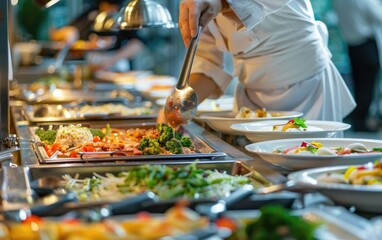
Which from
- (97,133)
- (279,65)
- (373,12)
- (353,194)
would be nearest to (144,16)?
(97,133)

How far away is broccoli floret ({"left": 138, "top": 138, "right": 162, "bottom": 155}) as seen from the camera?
289 cm

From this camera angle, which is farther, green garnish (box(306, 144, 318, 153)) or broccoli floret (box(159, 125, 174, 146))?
broccoli floret (box(159, 125, 174, 146))

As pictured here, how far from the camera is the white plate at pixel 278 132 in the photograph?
2967mm

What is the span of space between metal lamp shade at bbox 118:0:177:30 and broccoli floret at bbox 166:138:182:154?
0.76 metres

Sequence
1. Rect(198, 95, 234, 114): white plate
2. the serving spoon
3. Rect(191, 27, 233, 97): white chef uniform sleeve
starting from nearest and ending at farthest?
the serving spoon, Rect(191, 27, 233, 97): white chef uniform sleeve, Rect(198, 95, 234, 114): white plate

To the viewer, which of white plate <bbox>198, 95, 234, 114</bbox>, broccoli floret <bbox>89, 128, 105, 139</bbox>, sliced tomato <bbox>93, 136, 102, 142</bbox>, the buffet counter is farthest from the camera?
white plate <bbox>198, 95, 234, 114</bbox>

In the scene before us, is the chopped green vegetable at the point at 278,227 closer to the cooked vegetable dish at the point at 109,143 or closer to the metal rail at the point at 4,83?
the cooked vegetable dish at the point at 109,143

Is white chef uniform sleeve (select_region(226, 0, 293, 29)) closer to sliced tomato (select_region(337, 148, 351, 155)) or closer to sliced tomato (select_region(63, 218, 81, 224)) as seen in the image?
sliced tomato (select_region(337, 148, 351, 155))

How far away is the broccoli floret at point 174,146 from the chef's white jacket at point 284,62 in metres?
0.73

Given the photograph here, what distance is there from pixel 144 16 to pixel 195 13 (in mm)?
659

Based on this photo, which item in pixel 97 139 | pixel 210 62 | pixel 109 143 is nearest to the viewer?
pixel 109 143

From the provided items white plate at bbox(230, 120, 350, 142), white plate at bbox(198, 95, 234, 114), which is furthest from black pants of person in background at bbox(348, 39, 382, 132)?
white plate at bbox(230, 120, 350, 142)

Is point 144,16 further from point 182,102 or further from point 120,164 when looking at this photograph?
point 120,164

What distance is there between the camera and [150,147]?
2.92 meters
